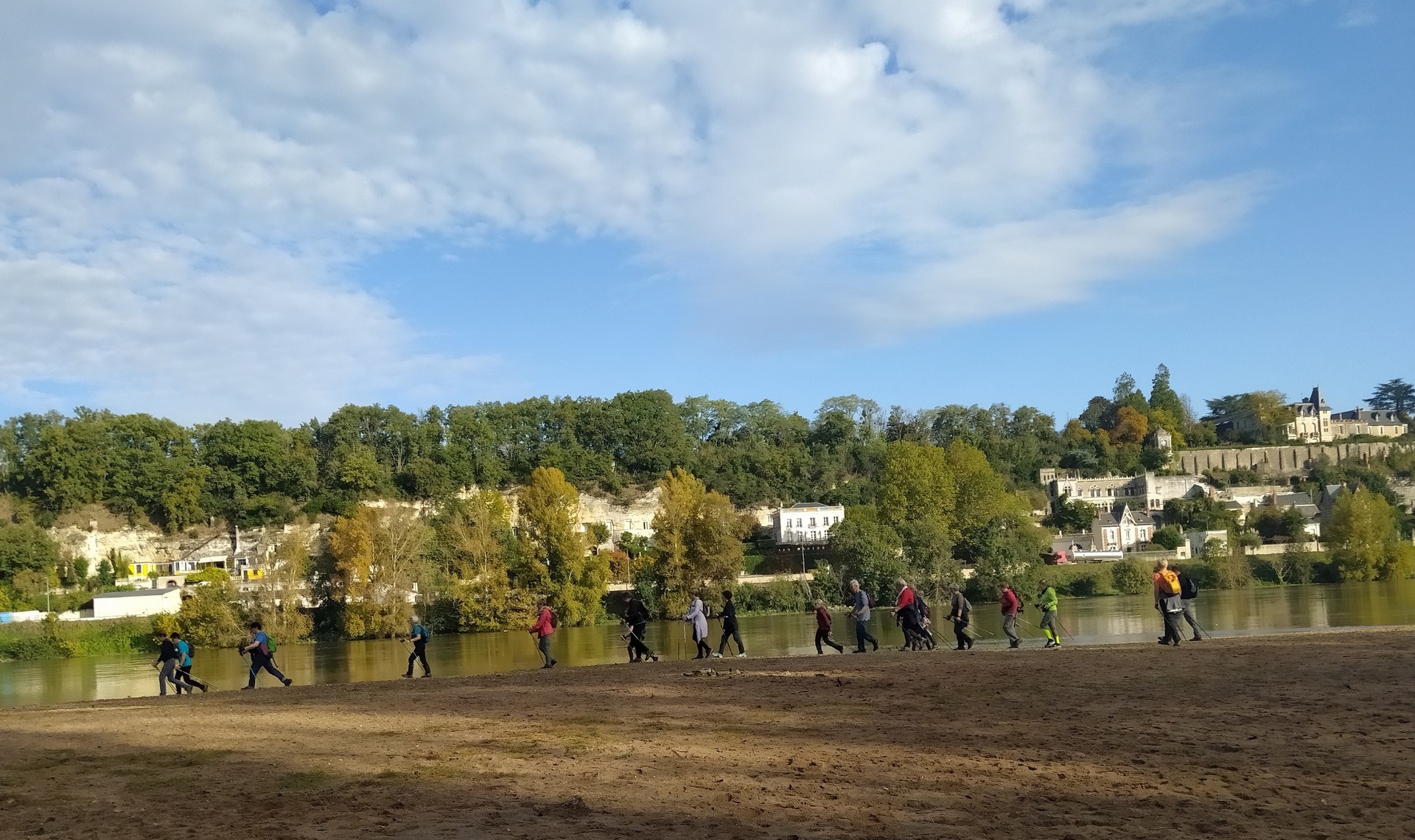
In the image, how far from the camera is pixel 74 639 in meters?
60.2

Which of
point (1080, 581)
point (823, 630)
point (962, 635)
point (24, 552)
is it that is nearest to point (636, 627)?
point (823, 630)

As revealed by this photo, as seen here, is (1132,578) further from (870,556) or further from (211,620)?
(211,620)

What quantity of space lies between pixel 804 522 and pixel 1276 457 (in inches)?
2692

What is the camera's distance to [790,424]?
132 m

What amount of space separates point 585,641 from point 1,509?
67.4 metres

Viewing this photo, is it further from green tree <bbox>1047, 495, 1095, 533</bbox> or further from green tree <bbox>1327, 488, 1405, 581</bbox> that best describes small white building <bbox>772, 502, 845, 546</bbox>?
green tree <bbox>1327, 488, 1405, 581</bbox>

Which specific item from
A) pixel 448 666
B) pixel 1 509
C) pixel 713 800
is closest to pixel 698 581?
pixel 448 666

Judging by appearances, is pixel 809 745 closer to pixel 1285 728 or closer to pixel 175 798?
pixel 1285 728

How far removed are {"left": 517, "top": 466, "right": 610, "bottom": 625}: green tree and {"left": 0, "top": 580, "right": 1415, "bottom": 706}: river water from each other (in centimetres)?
203

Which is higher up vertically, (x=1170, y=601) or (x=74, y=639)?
(x=1170, y=601)

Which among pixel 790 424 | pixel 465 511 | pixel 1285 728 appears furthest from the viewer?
pixel 790 424

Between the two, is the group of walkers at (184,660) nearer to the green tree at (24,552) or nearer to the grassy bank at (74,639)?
the grassy bank at (74,639)

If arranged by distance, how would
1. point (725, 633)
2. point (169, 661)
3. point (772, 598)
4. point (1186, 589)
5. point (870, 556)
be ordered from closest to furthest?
point (1186, 589), point (169, 661), point (725, 633), point (870, 556), point (772, 598)

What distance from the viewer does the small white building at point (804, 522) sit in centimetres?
10231
